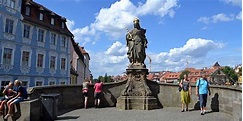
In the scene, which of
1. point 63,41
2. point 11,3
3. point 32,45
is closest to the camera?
point 11,3

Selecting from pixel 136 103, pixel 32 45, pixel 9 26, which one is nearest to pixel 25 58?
pixel 32 45

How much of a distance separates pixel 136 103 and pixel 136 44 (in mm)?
2680

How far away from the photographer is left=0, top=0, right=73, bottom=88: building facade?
92.4 feet

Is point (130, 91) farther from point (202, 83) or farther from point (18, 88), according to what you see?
point (18, 88)

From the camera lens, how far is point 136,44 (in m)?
12.7

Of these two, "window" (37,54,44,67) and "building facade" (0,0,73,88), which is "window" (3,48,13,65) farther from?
"window" (37,54,44,67)

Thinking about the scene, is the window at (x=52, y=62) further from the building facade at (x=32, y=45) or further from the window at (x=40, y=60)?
the window at (x=40, y=60)

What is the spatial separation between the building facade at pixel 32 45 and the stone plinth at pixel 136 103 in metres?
19.2

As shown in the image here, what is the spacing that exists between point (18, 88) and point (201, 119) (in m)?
5.73

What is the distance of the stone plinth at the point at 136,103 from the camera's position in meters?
12.0

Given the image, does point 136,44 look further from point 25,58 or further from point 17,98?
point 25,58

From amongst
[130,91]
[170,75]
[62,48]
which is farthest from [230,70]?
[130,91]

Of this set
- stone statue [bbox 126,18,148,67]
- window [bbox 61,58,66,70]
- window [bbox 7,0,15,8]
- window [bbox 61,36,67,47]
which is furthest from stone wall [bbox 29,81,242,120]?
window [bbox 61,36,67,47]

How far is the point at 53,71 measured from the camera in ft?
118
